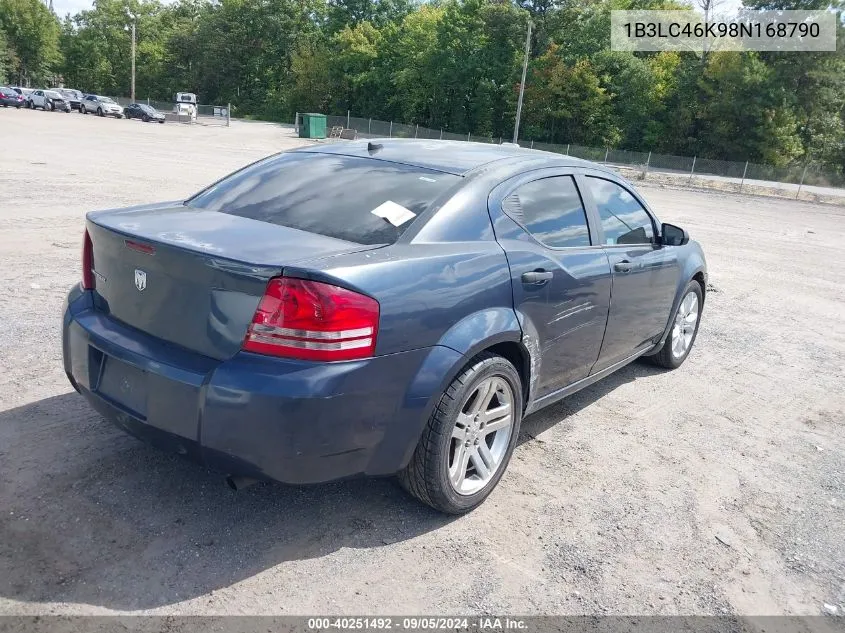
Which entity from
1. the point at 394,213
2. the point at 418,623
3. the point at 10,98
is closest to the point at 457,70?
the point at 10,98

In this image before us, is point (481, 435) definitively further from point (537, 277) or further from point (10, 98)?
point (10, 98)

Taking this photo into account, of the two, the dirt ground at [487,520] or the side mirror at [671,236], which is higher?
the side mirror at [671,236]

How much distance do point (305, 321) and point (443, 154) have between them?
1714 millimetres

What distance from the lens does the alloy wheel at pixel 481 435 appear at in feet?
10.3

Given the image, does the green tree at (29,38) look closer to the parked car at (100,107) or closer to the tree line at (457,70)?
the tree line at (457,70)

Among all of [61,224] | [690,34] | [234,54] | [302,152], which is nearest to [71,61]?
[234,54]

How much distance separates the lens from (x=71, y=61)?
9231 centimetres

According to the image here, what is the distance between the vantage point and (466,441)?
10.5 ft

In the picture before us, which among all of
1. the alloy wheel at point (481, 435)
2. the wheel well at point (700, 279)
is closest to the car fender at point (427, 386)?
the alloy wheel at point (481, 435)

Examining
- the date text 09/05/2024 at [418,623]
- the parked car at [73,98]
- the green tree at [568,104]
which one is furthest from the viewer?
the green tree at [568,104]

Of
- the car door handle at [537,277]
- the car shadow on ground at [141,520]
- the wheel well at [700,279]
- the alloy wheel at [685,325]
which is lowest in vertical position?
the car shadow on ground at [141,520]

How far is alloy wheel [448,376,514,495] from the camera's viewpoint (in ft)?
10.3

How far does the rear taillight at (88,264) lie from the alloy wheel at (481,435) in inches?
75.8

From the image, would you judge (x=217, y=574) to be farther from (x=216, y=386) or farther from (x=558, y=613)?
(x=558, y=613)
